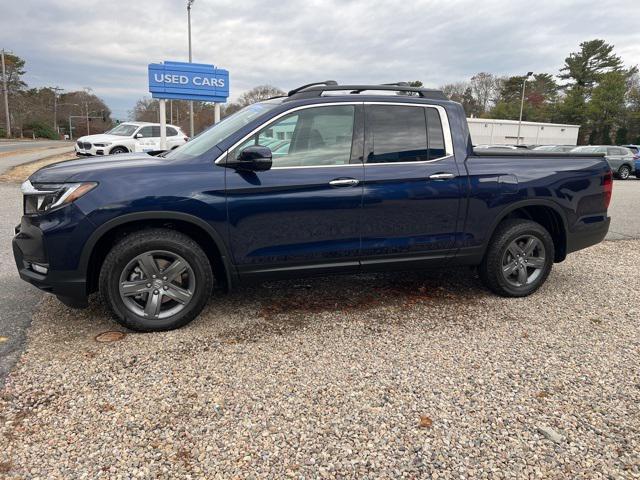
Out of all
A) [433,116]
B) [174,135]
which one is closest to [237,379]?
[433,116]

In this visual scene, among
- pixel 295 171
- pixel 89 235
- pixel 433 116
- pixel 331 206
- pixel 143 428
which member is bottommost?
pixel 143 428

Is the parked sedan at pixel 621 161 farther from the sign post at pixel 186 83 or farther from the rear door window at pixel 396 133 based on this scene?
the rear door window at pixel 396 133

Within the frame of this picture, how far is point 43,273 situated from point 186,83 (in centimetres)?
1502

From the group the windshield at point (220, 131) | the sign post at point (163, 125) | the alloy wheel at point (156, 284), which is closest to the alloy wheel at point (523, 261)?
the windshield at point (220, 131)

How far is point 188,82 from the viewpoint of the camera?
666 inches

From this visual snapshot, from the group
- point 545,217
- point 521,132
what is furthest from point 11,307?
point 521,132

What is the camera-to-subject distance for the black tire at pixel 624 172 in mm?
22811

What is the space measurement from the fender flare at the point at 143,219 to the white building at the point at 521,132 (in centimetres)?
5036

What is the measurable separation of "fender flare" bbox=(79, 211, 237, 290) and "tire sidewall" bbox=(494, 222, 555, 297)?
2.52 m

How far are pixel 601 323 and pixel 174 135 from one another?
18296 mm

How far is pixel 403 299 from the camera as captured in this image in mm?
4449

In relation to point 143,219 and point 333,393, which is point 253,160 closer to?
point 143,219

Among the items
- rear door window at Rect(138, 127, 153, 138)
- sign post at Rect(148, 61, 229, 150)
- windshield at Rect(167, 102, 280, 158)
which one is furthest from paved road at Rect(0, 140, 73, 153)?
windshield at Rect(167, 102, 280, 158)

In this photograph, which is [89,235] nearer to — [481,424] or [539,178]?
[481,424]
